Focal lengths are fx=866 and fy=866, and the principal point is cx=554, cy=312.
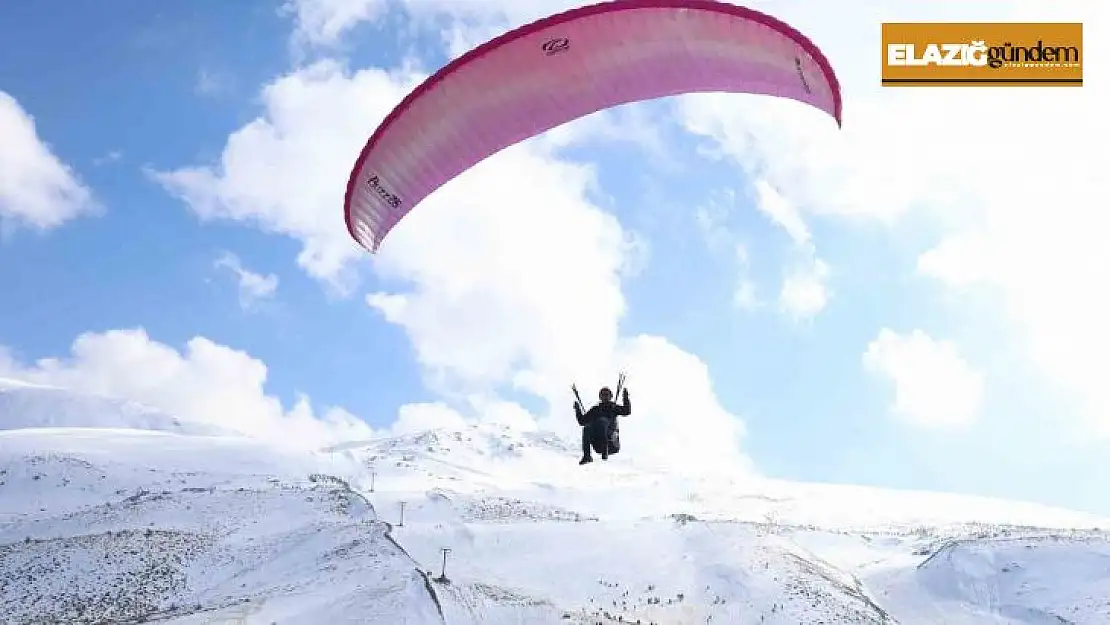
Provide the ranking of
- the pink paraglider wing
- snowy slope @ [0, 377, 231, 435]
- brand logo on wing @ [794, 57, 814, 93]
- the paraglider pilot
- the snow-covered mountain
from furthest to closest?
snowy slope @ [0, 377, 231, 435]
the snow-covered mountain
the paraglider pilot
the pink paraglider wing
brand logo on wing @ [794, 57, 814, 93]

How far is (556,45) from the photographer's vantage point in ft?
38.7

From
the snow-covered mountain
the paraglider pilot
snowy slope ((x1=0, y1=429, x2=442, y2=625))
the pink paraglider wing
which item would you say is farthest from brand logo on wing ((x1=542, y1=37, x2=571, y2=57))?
the snow-covered mountain

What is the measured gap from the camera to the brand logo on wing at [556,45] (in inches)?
461

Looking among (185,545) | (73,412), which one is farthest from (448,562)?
(73,412)

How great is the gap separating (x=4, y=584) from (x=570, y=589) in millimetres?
28636

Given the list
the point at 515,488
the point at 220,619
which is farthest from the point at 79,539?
the point at 515,488

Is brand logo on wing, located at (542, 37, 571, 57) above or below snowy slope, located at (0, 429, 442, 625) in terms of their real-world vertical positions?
above

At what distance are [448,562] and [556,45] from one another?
31481mm

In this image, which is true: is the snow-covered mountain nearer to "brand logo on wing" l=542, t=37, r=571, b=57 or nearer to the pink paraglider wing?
the pink paraglider wing

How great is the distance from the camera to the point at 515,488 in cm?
8381

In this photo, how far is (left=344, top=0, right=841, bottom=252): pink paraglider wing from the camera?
10797mm

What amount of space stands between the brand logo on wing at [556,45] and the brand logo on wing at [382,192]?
139 inches

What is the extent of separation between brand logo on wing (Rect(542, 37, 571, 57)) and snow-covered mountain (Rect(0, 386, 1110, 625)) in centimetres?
2179

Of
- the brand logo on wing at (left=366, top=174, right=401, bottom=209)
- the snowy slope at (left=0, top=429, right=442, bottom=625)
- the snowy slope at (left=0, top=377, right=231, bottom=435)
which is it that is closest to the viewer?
the brand logo on wing at (left=366, top=174, right=401, bottom=209)
